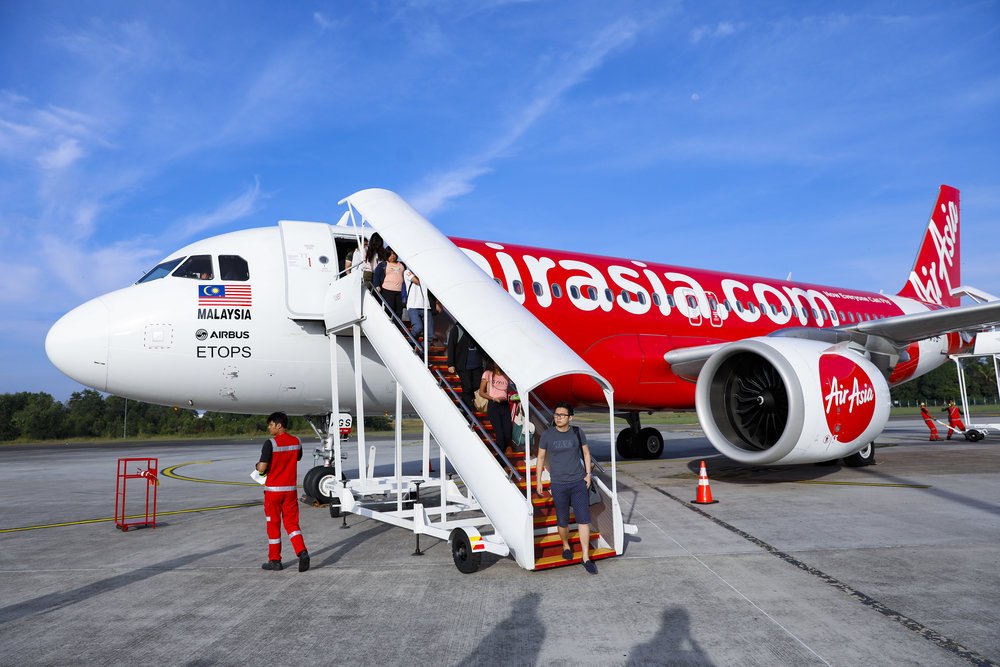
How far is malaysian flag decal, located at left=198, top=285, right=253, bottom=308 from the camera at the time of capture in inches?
376

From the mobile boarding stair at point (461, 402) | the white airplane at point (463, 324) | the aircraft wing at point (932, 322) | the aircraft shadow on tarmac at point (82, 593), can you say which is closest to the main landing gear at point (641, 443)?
the white airplane at point (463, 324)

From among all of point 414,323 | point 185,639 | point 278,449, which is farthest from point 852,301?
point 185,639

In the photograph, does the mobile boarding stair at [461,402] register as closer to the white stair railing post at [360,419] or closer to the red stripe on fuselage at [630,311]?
the white stair railing post at [360,419]

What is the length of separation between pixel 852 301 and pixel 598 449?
27.4 ft

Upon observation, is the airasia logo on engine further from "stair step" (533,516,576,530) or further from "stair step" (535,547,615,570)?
"stair step" (533,516,576,530)

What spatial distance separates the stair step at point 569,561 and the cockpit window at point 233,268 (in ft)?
21.0

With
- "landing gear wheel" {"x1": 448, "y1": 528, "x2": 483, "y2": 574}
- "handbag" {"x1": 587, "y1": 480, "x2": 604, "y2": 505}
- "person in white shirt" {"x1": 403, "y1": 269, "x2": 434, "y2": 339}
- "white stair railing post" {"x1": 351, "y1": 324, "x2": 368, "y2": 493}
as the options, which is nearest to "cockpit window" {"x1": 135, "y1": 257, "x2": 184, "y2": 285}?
"white stair railing post" {"x1": 351, "y1": 324, "x2": 368, "y2": 493}

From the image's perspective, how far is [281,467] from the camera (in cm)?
629

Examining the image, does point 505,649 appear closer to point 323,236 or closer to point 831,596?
point 831,596

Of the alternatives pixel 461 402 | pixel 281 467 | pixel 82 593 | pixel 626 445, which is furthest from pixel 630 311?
pixel 82 593

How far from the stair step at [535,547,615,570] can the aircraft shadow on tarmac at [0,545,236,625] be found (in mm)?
3509

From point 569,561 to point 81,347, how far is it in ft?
23.4

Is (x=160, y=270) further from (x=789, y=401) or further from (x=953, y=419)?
(x=953, y=419)

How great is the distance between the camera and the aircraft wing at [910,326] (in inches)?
435
